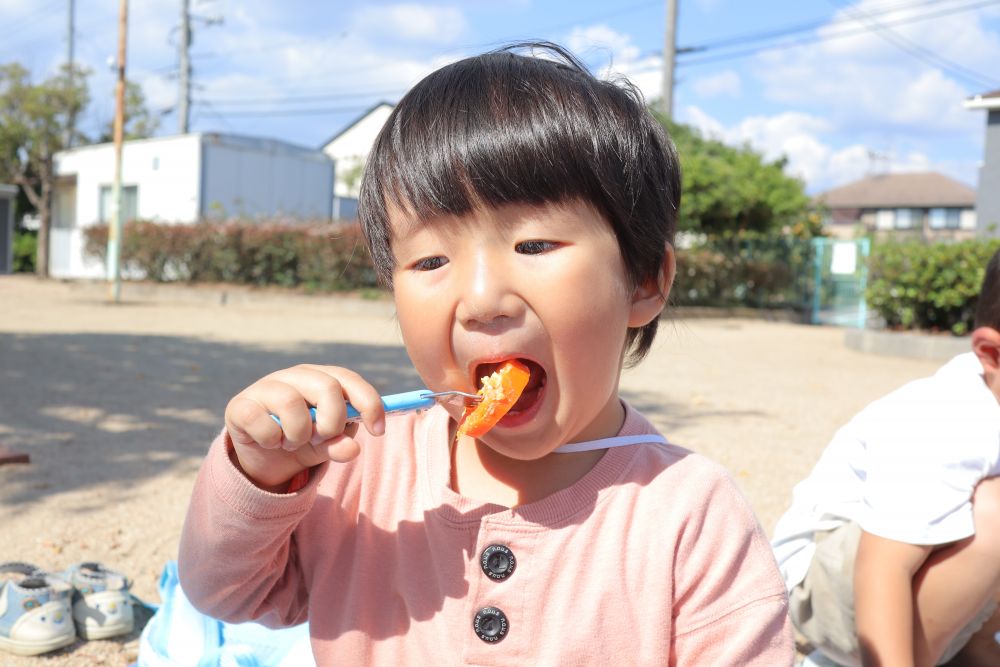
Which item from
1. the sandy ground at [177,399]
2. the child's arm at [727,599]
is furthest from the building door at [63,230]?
the child's arm at [727,599]

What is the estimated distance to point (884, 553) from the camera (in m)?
1.77

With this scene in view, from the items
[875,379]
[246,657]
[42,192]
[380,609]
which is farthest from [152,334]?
[42,192]

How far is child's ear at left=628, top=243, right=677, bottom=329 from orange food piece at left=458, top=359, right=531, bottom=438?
26cm

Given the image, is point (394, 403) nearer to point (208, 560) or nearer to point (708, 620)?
point (208, 560)

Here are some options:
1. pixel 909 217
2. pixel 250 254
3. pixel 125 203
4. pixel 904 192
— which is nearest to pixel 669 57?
pixel 250 254

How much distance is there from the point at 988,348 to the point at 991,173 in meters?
17.1

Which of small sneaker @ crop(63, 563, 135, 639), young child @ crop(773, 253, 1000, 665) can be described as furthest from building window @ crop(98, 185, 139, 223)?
young child @ crop(773, 253, 1000, 665)

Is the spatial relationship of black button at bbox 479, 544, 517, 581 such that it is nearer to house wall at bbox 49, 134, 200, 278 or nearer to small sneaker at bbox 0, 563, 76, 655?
small sneaker at bbox 0, 563, 76, 655

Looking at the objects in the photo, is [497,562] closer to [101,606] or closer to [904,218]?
[101,606]

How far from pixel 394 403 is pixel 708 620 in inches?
21.2

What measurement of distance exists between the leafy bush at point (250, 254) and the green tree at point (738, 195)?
667 cm

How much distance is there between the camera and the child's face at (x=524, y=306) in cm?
121

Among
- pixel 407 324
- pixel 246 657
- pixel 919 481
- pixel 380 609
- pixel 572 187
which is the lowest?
pixel 246 657

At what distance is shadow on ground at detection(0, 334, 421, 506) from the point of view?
392cm
